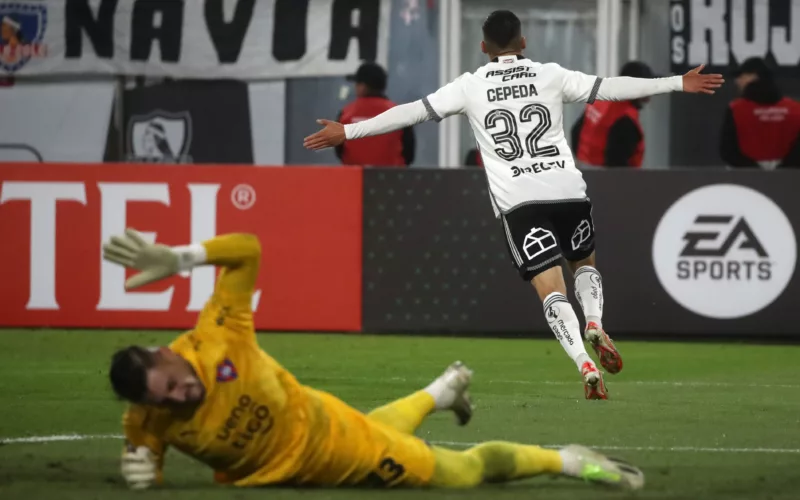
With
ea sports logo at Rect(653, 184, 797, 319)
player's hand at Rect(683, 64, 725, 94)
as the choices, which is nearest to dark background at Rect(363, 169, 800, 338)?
ea sports logo at Rect(653, 184, 797, 319)

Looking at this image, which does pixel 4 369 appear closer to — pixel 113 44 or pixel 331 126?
pixel 331 126

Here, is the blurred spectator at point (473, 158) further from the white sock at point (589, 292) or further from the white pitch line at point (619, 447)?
the white pitch line at point (619, 447)

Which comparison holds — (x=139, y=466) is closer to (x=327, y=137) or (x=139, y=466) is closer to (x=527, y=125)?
(x=327, y=137)

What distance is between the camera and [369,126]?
8992 mm

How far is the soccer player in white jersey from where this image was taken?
899cm

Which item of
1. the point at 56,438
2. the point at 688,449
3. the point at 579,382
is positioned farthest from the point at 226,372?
the point at 579,382

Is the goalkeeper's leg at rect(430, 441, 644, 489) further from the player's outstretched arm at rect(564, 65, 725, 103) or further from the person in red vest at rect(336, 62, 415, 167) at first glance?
the person in red vest at rect(336, 62, 415, 167)

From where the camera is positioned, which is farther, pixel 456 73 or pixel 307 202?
pixel 456 73

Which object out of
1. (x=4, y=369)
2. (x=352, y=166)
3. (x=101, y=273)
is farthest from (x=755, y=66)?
(x=4, y=369)

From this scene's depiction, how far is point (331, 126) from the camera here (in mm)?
8758

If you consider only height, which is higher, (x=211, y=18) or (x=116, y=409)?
(x=211, y=18)

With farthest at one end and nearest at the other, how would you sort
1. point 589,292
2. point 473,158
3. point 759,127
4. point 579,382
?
point 473,158
point 759,127
point 579,382
point 589,292

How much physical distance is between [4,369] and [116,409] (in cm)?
223

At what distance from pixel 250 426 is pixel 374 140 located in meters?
8.84
